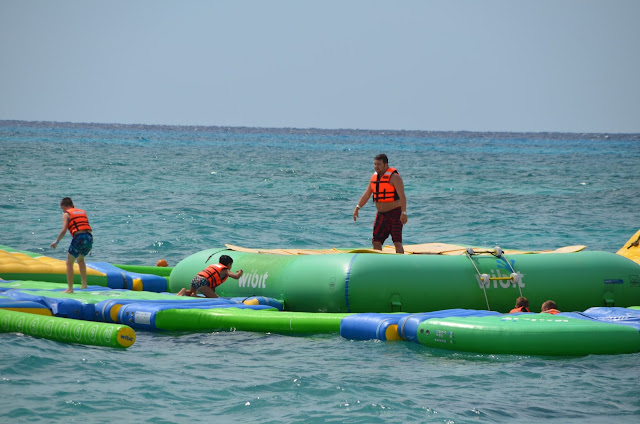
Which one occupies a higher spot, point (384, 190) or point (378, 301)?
point (384, 190)

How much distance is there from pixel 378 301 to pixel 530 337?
1.77 metres

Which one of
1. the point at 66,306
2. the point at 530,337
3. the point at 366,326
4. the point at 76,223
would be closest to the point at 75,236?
the point at 76,223

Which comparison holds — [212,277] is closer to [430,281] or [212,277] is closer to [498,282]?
[430,281]

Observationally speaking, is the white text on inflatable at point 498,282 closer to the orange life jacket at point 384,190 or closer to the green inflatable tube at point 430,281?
the green inflatable tube at point 430,281

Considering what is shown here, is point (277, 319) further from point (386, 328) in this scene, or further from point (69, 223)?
point (69, 223)

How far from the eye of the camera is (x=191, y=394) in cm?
680

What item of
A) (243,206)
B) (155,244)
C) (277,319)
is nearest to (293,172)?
(243,206)

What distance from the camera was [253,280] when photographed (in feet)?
32.4

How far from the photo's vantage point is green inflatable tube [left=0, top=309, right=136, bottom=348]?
7855 millimetres

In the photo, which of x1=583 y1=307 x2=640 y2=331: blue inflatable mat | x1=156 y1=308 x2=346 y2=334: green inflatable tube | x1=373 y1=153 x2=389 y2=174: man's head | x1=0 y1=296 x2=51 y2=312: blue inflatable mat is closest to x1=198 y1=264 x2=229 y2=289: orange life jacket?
x1=156 y1=308 x2=346 y2=334: green inflatable tube

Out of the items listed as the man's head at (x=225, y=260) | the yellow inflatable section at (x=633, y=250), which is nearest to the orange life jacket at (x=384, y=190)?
the man's head at (x=225, y=260)

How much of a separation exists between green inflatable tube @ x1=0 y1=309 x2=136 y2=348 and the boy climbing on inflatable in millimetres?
1850

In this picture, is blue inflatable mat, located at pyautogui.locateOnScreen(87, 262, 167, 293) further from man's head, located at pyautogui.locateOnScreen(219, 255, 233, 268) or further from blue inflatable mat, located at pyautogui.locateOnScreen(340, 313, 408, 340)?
blue inflatable mat, located at pyautogui.locateOnScreen(340, 313, 408, 340)

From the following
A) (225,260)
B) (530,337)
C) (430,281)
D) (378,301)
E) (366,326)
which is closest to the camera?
(530,337)
